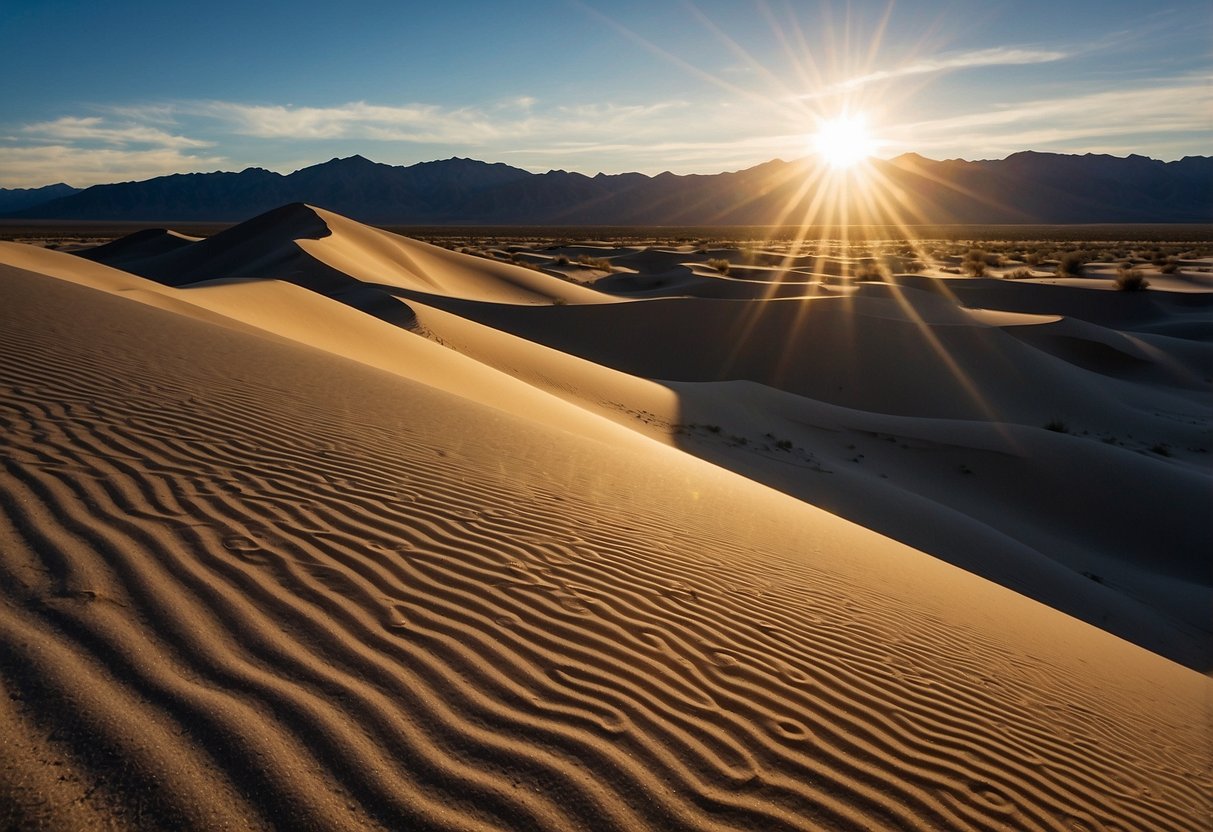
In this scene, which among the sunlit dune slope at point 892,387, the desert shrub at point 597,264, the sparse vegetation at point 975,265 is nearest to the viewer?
the sunlit dune slope at point 892,387

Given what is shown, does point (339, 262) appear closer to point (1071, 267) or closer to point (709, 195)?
point (1071, 267)

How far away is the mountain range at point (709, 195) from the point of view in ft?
461

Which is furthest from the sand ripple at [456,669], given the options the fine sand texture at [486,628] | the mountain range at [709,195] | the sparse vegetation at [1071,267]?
the mountain range at [709,195]

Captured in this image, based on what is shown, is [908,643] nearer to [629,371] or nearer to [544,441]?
[544,441]

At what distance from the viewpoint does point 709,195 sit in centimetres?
15625

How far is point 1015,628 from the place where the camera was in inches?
209

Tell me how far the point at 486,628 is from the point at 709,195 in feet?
531

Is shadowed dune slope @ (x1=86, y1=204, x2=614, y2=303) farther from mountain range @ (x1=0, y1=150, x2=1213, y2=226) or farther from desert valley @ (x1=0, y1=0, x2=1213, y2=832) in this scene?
mountain range @ (x1=0, y1=150, x2=1213, y2=226)

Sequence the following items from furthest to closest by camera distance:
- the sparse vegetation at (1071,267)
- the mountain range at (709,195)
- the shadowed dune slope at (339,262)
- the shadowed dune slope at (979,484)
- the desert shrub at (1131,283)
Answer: the mountain range at (709,195) → the sparse vegetation at (1071,267) → the desert shrub at (1131,283) → the shadowed dune slope at (339,262) → the shadowed dune slope at (979,484)

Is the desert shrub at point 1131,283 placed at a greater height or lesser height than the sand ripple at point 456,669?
greater

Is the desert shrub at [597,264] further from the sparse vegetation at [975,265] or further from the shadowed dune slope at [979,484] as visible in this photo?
the shadowed dune slope at [979,484]

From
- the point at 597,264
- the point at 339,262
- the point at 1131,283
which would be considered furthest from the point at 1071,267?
the point at 339,262

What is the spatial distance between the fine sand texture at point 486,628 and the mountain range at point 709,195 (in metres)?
133

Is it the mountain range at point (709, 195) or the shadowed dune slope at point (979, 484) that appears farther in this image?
the mountain range at point (709, 195)
